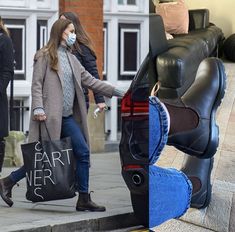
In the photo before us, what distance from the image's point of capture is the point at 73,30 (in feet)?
7.79

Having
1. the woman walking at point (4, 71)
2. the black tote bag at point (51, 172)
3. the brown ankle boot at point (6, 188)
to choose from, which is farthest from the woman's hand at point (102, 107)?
the brown ankle boot at point (6, 188)

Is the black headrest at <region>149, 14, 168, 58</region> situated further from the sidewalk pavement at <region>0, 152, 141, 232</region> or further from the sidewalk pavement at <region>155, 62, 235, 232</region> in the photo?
the sidewalk pavement at <region>0, 152, 141, 232</region>

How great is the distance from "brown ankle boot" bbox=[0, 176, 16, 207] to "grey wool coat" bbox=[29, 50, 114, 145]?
21 centimetres

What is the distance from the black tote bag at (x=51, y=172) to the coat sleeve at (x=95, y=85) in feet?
0.94

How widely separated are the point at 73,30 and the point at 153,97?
704mm

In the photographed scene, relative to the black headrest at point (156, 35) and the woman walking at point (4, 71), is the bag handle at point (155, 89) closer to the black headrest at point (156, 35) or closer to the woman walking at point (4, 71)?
the black headrest at point (156, 35)

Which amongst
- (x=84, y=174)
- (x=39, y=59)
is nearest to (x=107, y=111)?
(x=39, y=59)

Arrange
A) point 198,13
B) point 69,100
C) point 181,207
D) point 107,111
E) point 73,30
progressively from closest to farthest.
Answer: point 198,13
point 181,207
point 107,111
point 73,30
point 69,100

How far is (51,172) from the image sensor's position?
2809 millimetres

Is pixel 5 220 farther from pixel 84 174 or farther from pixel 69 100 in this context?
pixel 69 100

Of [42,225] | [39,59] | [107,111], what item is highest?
[39,59]

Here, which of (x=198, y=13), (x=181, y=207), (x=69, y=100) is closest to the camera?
(x=198, y=13)

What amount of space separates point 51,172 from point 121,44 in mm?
855

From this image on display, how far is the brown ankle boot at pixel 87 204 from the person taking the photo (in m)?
2.78
